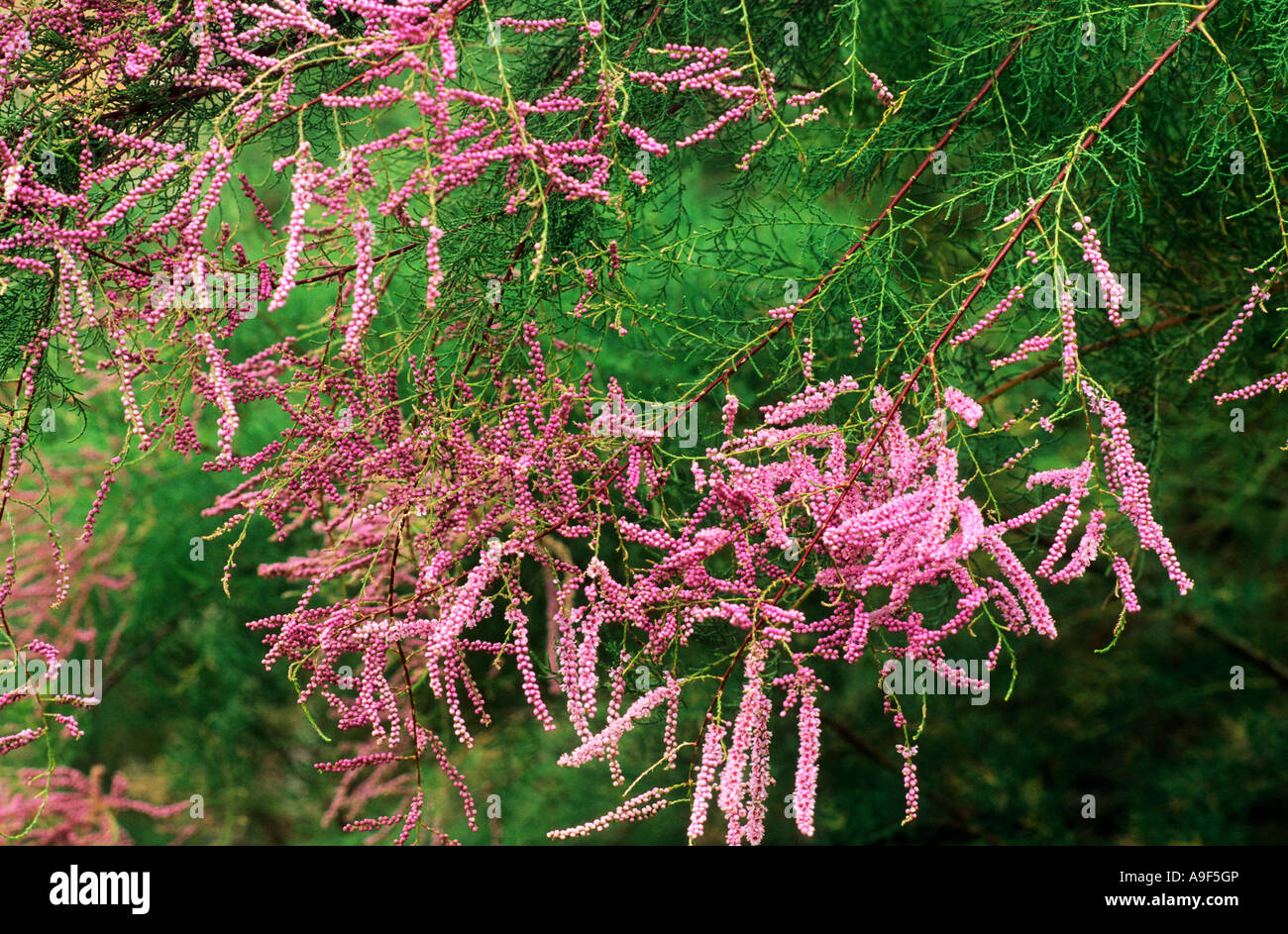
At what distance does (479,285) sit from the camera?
6.89 feet

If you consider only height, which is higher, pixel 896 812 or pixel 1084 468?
pixel 1084 468

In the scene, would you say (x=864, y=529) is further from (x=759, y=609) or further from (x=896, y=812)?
(x=896, y=812)

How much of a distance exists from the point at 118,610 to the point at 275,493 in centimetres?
282

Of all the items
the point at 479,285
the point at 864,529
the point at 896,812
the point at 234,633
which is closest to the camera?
the point at 864,529

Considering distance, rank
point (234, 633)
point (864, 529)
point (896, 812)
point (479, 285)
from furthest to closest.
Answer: point (896, 812), point (234, 633), point (479, 285), point (864, 529)

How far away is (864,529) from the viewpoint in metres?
1.52

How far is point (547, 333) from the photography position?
2035mm

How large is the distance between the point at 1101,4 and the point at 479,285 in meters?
1.37

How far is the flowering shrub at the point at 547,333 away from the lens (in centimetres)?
158

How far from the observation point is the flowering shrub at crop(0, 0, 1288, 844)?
5.18 ft
